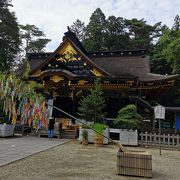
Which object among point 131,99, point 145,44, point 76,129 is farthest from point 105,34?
point 76,129

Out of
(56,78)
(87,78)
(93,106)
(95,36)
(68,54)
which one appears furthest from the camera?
(95,36)

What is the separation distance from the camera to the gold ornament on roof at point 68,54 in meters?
20.0

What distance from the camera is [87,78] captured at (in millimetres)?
18031

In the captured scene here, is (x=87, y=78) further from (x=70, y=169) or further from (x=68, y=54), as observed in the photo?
(x=70, y=169)

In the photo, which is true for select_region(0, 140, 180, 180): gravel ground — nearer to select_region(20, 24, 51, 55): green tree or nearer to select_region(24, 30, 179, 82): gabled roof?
select_region(24, 30, 179, 82): gabled roof

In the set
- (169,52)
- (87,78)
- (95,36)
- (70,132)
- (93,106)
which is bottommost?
(70,132)

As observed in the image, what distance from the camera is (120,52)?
77.3 feet

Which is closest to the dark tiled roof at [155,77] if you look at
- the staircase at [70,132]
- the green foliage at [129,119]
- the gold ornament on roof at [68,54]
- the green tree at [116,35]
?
the green foliage at [129,119]

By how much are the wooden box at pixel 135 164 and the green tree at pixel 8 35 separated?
25450 mm

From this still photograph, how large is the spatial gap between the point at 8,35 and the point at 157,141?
24391mm

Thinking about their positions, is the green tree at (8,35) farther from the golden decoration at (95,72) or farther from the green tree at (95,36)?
the green tree at (95,36)

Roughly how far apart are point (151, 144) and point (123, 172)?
23.8ft

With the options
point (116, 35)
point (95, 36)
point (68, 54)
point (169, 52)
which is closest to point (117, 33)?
point (116, 35)

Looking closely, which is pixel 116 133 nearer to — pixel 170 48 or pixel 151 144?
pixel 151 144
